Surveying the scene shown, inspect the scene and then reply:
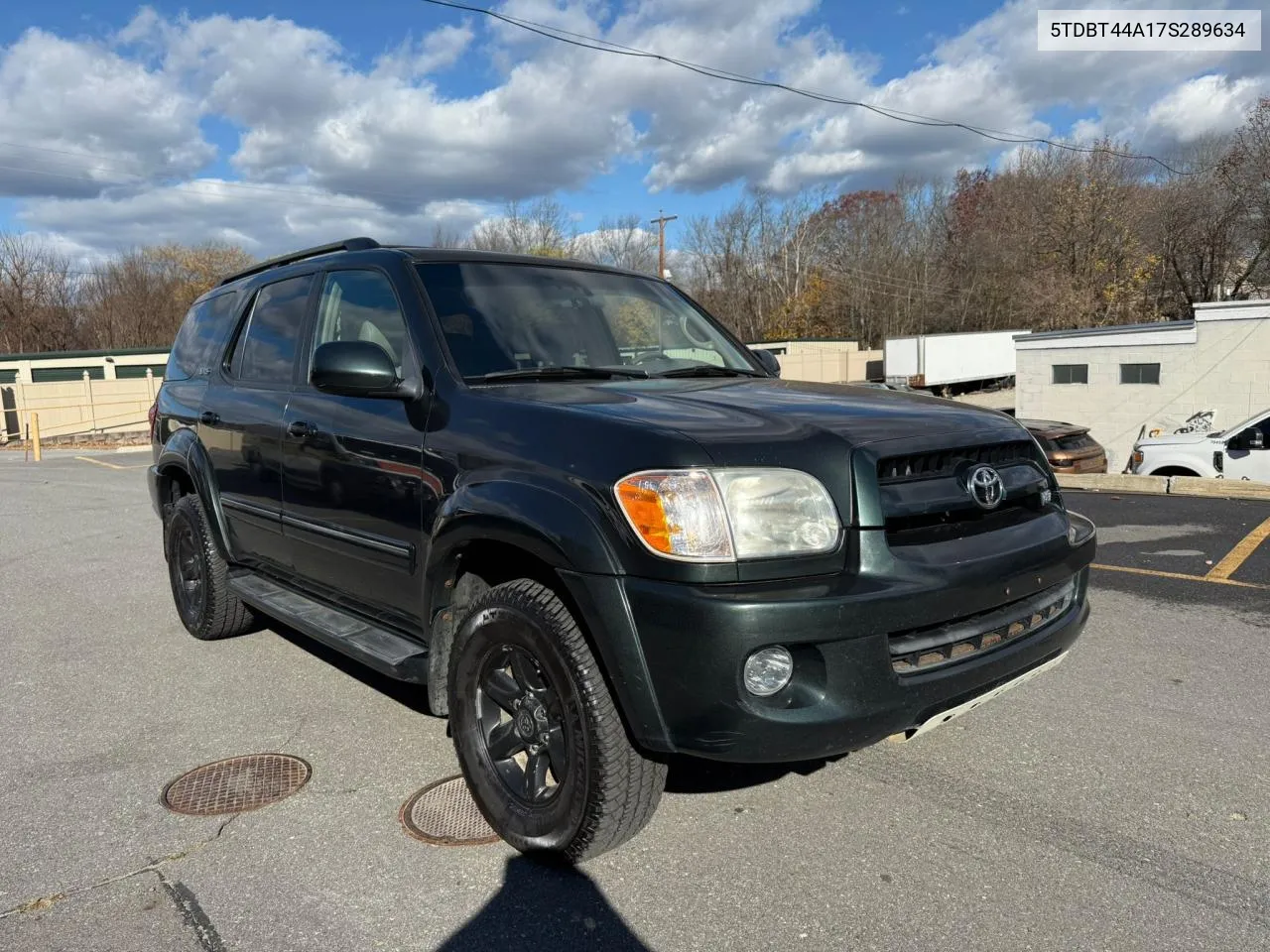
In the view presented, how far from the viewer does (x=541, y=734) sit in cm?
282

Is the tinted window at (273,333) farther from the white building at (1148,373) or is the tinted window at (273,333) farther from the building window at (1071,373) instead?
the building window at (1071,373)

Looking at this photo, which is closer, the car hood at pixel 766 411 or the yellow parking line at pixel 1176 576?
the car hood at pixel 766 411

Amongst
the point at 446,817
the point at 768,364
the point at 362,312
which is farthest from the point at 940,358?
the point at 446,817

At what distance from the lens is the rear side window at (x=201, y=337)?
5.11 metres

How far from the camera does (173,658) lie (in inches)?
198

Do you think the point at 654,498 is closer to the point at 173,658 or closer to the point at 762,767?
the point at 762,767

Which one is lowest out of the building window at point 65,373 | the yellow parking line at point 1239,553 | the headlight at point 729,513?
the yellow parking line at point 1239,553

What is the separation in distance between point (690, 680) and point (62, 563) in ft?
24.5

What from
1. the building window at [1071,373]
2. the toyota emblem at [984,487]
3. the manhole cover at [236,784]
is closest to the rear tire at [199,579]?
the manhole cover at [236,784]

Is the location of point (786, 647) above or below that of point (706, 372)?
below

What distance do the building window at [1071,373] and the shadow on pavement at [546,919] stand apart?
28663 mm

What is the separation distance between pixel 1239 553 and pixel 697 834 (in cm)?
574

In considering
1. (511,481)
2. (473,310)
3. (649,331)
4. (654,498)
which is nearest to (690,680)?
(654,498)

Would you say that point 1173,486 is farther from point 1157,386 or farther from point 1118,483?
point 1157,386
